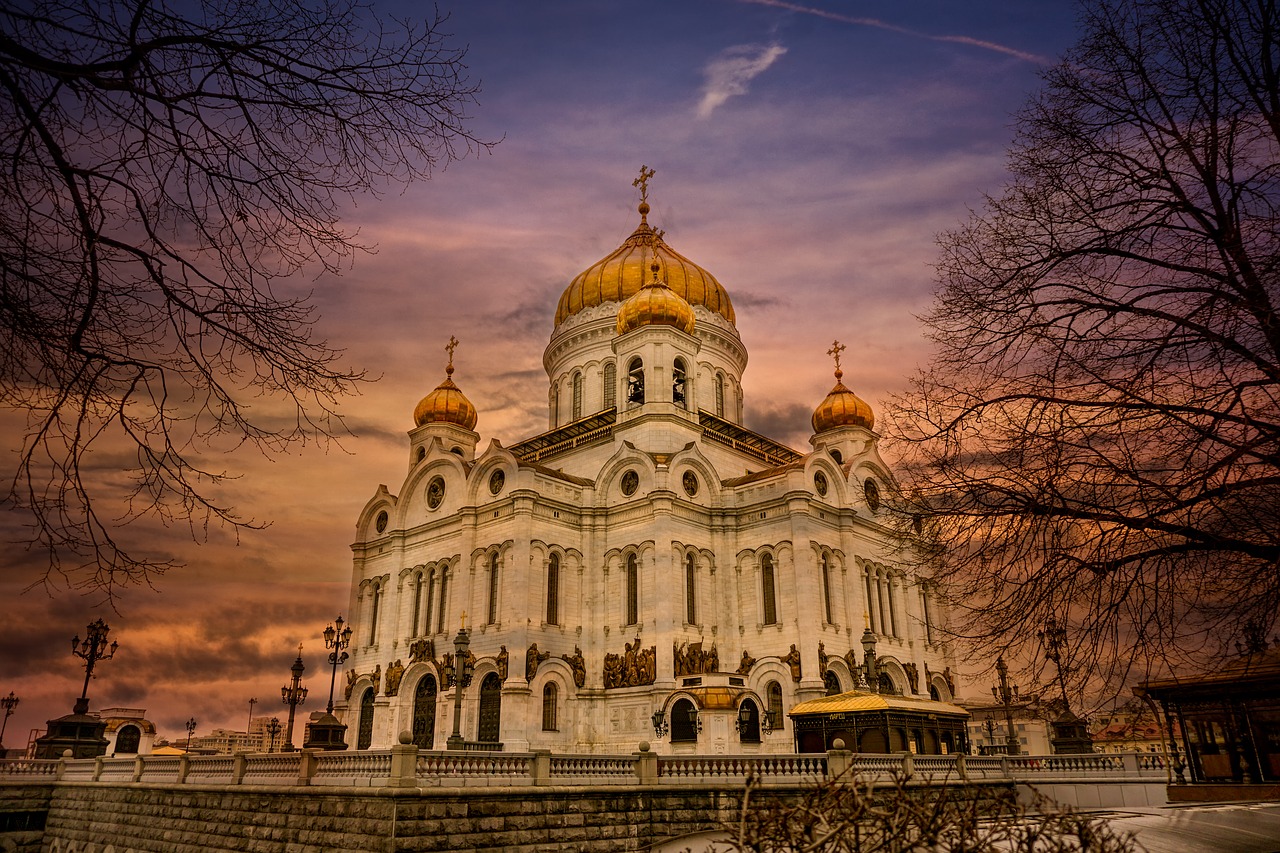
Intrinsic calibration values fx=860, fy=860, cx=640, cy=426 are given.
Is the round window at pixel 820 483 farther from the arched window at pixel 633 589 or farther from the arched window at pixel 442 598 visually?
the arched window at pixel 442 598

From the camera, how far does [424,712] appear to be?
31.9 metres

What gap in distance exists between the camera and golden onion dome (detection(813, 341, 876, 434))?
40.6 m

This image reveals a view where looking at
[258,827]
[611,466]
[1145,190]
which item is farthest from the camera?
[611,466]

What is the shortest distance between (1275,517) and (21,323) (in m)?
9.81

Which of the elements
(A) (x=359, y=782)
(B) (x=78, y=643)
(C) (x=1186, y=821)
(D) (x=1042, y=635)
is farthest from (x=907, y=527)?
(B) (x=78, y=643)

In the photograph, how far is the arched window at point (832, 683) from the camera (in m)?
29.9

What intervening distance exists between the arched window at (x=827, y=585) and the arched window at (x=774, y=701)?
315cm

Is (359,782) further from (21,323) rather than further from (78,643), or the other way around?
(78,643)

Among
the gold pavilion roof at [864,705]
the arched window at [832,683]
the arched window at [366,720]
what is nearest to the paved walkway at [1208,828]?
the gold pavilion roof at [864,705]

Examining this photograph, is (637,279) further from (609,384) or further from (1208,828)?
(1208,828)

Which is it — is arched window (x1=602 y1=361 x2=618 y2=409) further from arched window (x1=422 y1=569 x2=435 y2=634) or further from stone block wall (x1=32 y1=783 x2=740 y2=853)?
stone block wall (x1=32 y1=783 x2=740 y2=853)

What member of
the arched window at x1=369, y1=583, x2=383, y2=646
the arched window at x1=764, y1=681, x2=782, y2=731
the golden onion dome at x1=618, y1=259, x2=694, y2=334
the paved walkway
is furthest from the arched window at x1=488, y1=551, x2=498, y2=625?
the paved walkway

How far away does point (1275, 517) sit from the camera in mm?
7773

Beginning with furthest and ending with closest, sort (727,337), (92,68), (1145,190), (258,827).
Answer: (727,337) → (258,827) → (1145,190) → (92,68)
